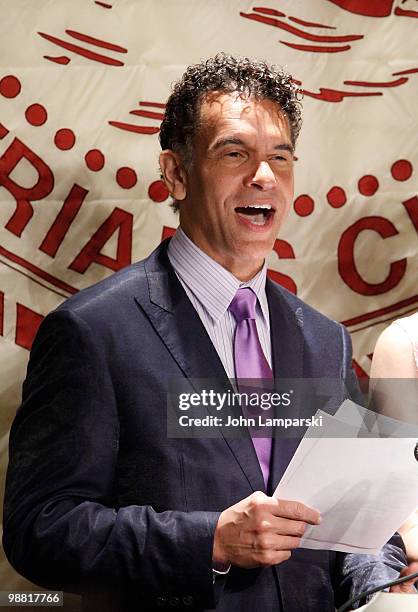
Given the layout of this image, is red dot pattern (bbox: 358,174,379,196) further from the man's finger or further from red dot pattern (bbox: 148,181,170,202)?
the man's finger

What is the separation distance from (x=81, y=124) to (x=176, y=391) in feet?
2.66

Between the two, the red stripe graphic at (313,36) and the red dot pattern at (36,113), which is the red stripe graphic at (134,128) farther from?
the red stripe graphic at (313,36)

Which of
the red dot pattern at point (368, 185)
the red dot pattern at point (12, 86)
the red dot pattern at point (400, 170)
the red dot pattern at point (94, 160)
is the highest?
the red dot pattern at point (12, 86)

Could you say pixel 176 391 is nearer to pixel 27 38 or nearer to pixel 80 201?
pixel 80 201

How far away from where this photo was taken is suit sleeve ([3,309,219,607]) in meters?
1.33

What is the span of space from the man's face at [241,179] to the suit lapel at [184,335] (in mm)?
102

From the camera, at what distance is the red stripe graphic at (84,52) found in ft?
6.73

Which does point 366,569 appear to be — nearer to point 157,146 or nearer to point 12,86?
point 157,146

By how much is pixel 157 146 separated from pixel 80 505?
0.93 m

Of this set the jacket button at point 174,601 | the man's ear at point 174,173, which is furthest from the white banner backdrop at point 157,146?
the jacket button at point 174,601

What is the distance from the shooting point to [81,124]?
6.72 feet

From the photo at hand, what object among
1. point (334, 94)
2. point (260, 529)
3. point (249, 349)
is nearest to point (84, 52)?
point (334, 94)

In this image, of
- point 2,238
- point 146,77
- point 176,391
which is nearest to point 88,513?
point 176,391

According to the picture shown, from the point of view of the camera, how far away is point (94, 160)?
206 cm
